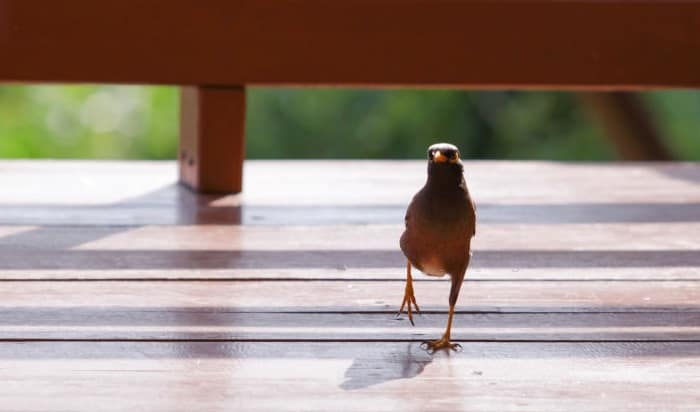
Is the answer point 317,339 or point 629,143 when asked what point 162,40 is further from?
point 629,143

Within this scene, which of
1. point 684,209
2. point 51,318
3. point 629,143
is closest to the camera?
point 51,318

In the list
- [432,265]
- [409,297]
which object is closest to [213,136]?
[409,297]

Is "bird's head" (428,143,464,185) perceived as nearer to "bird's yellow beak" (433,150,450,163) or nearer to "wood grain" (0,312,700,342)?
"bird's yellow beak" (433,150,450,163)

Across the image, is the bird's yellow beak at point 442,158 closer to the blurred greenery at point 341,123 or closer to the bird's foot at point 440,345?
the bird's foot at point 440,345

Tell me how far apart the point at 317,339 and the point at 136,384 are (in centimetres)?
29

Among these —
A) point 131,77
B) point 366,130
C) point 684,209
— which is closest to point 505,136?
point 366,130

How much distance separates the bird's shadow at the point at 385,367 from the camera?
4.40 ft

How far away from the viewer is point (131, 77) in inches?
93.1

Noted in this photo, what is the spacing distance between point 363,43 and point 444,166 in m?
0.97

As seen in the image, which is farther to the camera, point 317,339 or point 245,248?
point 245,248

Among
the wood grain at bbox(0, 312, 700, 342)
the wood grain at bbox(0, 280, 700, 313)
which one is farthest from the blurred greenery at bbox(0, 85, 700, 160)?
the wood grain at bbox(0, 312, 700, 342)

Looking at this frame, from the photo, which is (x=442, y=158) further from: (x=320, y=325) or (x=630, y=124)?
Answer: (x=630, y=124)

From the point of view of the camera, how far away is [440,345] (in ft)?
4.82

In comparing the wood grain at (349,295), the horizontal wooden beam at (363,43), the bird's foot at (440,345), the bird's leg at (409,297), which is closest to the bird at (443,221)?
the bird's foot at (440,345)
